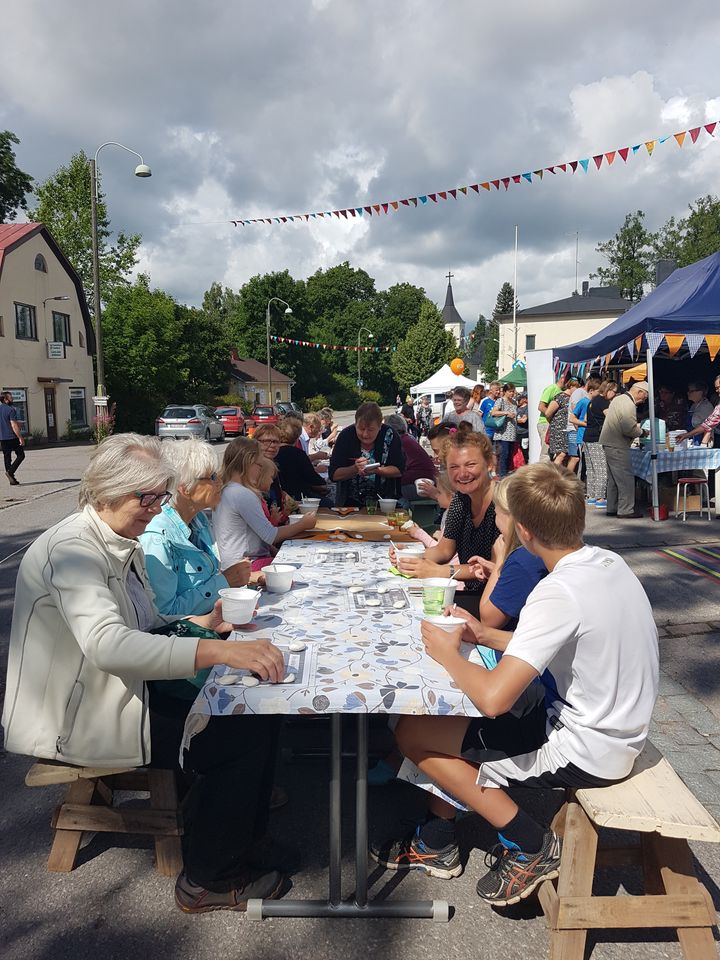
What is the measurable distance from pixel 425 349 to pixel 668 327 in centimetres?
5900

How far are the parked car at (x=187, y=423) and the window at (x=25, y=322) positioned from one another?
6180mm

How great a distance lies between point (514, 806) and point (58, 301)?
3271 centimetres

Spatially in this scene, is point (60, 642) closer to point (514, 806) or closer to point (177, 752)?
point (177, 752)

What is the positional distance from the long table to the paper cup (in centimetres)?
8

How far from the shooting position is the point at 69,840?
2629mm

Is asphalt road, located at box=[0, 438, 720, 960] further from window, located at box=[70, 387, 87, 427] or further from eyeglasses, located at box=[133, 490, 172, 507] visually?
window, located at box=[70, 387, 87, 427]

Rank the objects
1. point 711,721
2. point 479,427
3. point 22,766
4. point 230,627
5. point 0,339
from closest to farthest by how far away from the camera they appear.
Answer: point 230,627
point 22,766
point 711,721
point 479,427
point 0,339

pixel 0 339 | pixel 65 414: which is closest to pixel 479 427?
pixel 0 339

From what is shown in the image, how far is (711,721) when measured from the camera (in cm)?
385

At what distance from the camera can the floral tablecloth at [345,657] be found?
2072 millimetres

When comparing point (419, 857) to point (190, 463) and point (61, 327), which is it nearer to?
point (190, 463)

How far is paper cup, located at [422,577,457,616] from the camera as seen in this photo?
8.80 feet

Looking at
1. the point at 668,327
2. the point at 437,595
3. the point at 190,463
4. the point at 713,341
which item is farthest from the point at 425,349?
the point at 437,595

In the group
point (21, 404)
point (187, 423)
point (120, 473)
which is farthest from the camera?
point (187, 423)
